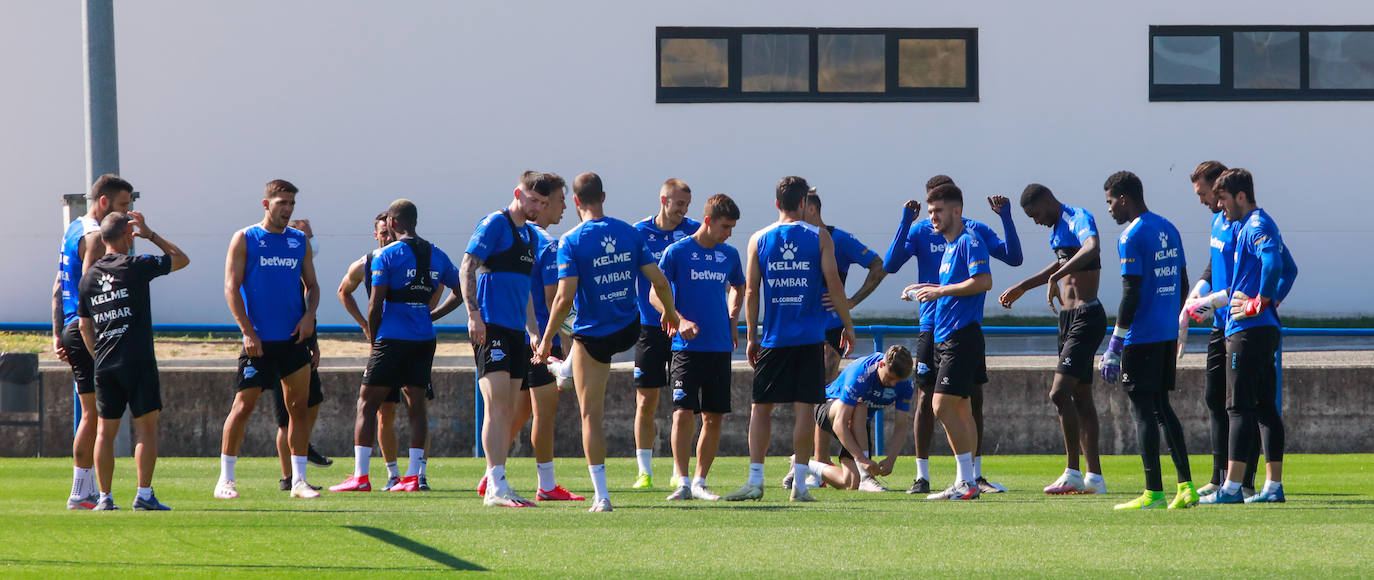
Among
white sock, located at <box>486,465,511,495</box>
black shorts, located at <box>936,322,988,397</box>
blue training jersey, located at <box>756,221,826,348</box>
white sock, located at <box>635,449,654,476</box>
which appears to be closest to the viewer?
white sock, located at <box>486,465,511,495</box>

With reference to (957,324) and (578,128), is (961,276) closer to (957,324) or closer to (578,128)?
(957,324)

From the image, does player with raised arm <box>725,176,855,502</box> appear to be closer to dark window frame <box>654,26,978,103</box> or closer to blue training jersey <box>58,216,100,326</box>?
blue training jersey <box>58,216,100,326</box>

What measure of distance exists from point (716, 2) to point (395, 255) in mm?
11916

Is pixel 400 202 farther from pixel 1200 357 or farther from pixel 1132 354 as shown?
pixel 1200 357

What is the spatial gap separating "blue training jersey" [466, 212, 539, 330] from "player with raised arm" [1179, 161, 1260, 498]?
3.85m

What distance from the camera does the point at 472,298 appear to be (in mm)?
8164

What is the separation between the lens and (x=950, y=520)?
7867 millimetres

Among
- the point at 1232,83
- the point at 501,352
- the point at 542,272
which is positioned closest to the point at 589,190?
the point at 542,272

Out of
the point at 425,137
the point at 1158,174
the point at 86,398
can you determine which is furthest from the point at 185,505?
the point at 1158,174

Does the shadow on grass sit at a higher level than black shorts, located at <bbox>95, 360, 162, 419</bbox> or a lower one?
lower

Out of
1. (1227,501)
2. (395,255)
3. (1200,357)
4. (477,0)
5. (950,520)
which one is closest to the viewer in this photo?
(950,520)

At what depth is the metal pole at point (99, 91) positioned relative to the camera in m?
12.7

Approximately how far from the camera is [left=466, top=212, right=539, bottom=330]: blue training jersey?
8383 millimetres

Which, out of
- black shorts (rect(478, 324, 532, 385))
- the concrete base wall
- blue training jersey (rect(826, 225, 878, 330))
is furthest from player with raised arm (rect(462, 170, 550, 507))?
the concrete base wall
